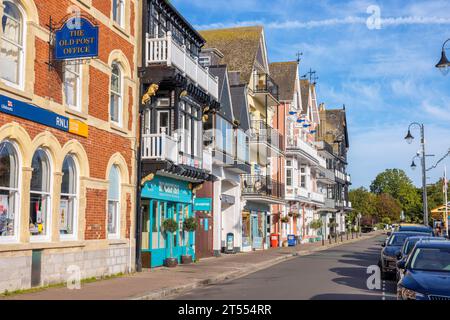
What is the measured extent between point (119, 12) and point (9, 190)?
824 centimetres

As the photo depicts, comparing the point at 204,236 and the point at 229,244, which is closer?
the point at 204,236

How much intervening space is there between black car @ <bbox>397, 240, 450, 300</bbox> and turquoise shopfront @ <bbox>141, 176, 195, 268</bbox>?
1100 cm

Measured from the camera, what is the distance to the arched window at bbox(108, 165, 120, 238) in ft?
60.6

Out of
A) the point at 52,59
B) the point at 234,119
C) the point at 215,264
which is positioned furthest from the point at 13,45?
the point at 234,119

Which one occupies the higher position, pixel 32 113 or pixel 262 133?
pixel 262 133

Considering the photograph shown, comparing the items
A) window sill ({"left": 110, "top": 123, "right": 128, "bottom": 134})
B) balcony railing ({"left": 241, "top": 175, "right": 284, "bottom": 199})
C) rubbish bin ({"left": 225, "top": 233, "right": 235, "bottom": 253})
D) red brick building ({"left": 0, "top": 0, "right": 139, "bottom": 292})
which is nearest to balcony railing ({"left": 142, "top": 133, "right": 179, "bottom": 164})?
red brick building ({"left": 0, "top": 0, "right": 139, "bottom": 292})

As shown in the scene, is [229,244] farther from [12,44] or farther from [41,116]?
[12,44]

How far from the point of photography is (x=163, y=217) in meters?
22.6

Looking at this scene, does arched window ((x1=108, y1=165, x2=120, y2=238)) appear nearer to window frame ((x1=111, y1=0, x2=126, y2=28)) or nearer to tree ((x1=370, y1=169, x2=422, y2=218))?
window frame ((x1=111, y1=0, x2=126, y2=28))

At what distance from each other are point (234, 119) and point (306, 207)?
24.8 m

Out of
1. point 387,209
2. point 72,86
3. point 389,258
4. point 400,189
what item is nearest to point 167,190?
point 72,86

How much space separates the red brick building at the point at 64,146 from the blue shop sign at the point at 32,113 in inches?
1.0

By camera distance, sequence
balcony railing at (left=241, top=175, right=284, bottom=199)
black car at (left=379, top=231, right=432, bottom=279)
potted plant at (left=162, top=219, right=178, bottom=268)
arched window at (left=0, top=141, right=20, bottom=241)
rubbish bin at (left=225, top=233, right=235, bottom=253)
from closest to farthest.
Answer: arched window at (left=0, top=141, right=20, bottom=241)
black car at (left=379, top=231, right=432, bottom=279)
potted plant at (left=162, top=219, right=178, bottom=268)
rubbish bin at (left=225, top=233, right=235, bottom=253)
balcony railing at (left=241, top=175, right=284, bottom=199)
